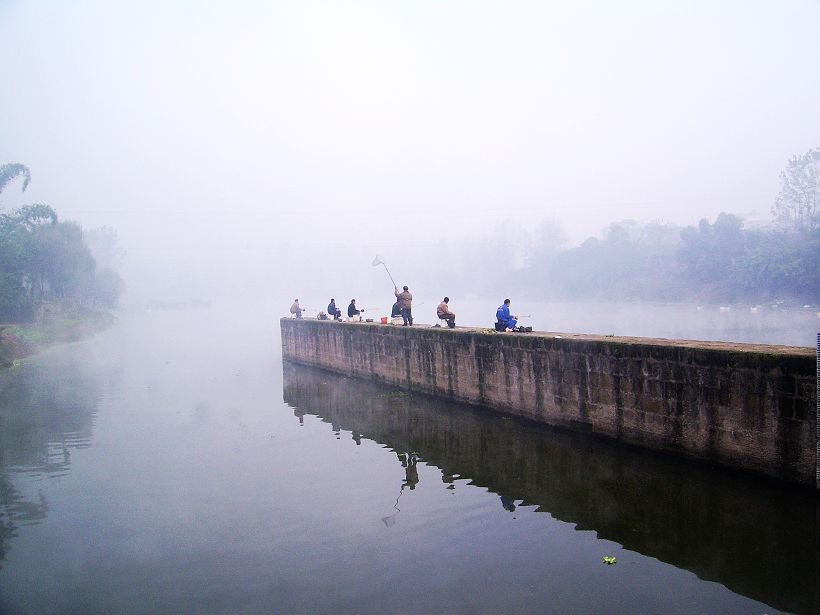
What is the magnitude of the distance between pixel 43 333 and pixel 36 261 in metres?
11.5

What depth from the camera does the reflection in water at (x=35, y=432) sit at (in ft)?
37.8

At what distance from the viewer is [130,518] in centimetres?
1071

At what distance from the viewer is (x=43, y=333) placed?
47.6 metres

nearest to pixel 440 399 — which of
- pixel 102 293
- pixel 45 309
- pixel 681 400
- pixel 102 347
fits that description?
pixel 681 400

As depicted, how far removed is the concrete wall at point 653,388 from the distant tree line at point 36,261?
46.6 metres

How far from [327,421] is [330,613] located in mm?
11007

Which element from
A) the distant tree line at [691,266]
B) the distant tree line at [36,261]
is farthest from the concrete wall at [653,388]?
the distant tree line at [691,266]

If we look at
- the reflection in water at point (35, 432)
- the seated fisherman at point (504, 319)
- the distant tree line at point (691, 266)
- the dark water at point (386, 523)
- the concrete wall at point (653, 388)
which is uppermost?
the distant tree line at point (691, 266)

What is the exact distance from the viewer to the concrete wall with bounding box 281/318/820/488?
976cm

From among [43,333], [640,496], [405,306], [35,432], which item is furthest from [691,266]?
[35,432]

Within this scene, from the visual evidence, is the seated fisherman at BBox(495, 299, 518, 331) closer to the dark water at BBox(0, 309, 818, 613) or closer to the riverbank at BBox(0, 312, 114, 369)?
the dark water at BBox(0, 309, 818, 613)

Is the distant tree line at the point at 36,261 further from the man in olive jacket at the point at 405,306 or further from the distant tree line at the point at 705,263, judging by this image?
the distant tree line at the point at 705,263

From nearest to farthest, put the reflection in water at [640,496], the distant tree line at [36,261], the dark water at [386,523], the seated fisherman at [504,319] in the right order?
the dark water at [386,523] < the reflection in water at [640,496] < the seated fisherman at [504,319] < the distant tree line at [36,261]

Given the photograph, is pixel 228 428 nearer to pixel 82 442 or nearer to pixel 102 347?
pixel 82 442
